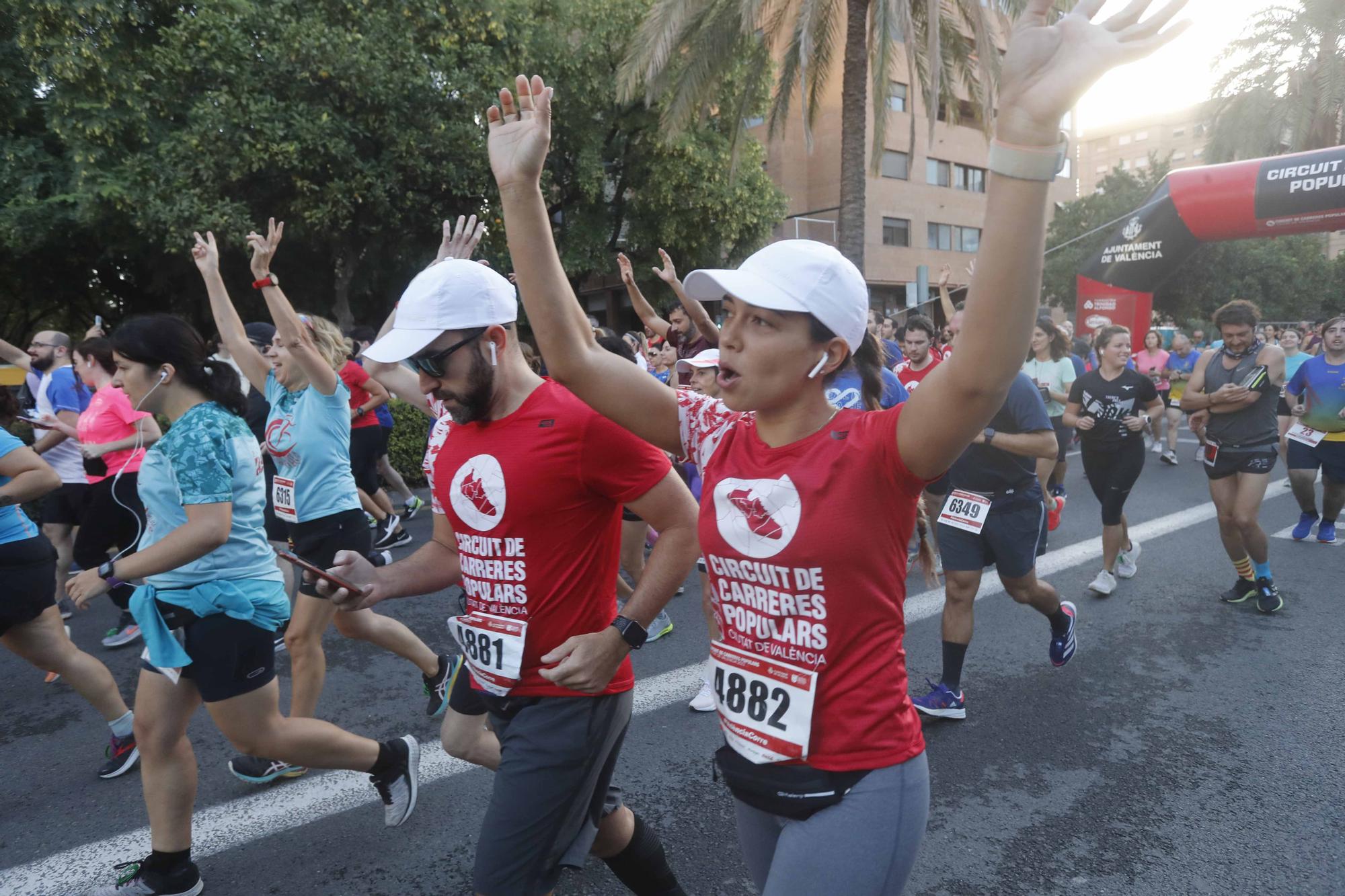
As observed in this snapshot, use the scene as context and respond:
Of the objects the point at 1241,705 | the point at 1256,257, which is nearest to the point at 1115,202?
the point at 1256,257

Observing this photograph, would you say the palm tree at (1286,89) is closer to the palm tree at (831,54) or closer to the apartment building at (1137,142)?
the palm tree at (831,54)

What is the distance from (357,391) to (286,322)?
347 cm

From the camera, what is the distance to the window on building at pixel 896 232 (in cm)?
3222

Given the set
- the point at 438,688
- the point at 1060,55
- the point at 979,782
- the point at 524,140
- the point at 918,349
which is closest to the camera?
the point at 1060,55

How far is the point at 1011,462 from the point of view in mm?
4309

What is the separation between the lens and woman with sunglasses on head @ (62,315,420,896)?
2752 millimetres

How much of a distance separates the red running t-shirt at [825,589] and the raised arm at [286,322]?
283cm

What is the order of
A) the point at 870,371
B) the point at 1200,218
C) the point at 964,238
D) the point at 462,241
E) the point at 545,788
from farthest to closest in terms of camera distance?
the point at 964,238 < the point at 1200,218 < the point at 462,241 < the point at 870,371 < the point at 545,788

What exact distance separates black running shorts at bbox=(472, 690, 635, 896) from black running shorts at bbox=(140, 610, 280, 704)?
111 centimetres

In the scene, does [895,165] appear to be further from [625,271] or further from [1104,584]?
[625,271]

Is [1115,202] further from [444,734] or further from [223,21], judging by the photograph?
[444,734]

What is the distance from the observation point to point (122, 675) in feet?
15.8

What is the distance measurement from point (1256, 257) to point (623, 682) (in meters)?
38.2

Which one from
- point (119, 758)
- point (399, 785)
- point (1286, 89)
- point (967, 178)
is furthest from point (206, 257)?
point (967, 178)
